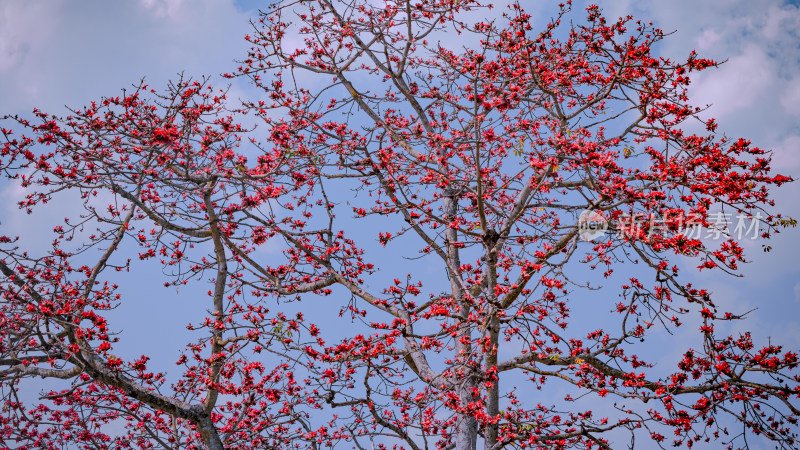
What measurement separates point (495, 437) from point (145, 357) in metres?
4.38

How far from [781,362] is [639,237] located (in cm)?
206

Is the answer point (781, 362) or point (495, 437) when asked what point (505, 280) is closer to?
point (495, 437)

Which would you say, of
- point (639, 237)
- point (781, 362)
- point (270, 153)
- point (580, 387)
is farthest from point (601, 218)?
point (270, 153)

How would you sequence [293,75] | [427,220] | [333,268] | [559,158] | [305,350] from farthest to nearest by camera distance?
[293,75] < [333,268] < [427,220] < [305,350] < [559,158]

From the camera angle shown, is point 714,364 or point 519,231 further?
point 519,231

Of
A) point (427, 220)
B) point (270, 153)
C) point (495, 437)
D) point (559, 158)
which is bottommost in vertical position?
point (495, 437)

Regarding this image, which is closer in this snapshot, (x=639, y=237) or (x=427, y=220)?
(x=639, y=237)

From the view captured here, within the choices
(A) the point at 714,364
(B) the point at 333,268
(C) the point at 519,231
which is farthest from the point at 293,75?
(A) the point at 714,364

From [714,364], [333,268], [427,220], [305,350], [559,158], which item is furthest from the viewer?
[333,268]

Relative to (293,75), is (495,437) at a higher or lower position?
lower

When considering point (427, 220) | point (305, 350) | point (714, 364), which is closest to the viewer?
point (714, 364)

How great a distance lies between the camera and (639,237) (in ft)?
21.6

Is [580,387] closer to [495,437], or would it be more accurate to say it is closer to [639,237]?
[495,437]

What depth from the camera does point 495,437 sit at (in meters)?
7.46
